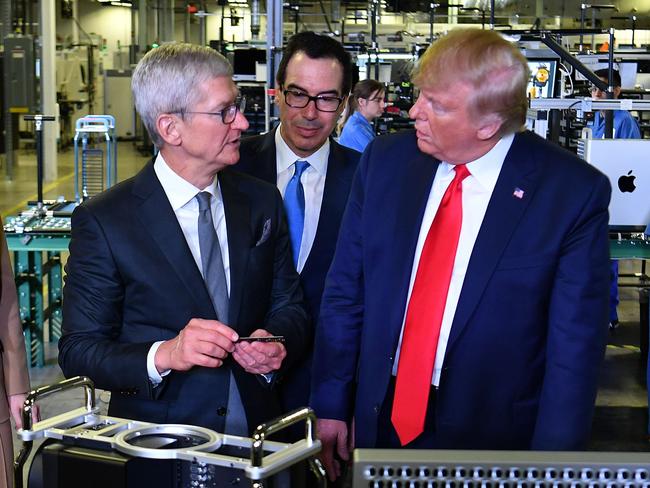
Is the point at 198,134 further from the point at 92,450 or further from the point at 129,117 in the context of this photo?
the point at 129,117

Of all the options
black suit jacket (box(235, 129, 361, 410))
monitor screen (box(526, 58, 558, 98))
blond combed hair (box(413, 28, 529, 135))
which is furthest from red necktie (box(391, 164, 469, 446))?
monitor screen (box(526, 58, 558, 98))

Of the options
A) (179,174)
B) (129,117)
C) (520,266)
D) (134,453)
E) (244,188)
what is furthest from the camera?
(129,117)

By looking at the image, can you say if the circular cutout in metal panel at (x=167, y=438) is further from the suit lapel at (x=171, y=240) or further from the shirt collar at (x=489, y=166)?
the shirt collar at (x=489, y=166)

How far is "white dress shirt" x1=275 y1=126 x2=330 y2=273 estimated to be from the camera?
266 centimetres

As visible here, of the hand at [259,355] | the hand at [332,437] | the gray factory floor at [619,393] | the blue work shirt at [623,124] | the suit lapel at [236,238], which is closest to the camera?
the hand at [259,355]

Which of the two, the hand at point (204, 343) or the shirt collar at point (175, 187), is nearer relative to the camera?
the hand at point (204, 343)

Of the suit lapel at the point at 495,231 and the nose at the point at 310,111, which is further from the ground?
the nose at the point at 310,111

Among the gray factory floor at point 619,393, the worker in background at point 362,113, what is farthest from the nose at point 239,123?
the worker in background at point 362,113

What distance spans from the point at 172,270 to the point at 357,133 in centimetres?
572

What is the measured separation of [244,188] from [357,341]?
1.40ft

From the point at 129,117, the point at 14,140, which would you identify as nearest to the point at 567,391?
the point at 14,140

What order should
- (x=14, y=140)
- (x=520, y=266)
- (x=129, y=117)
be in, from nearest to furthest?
(x=520, y=266), (x=14, y=140), (x=129, y=117)

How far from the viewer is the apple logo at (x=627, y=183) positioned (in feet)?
15.8

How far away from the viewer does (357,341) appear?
2252mm
